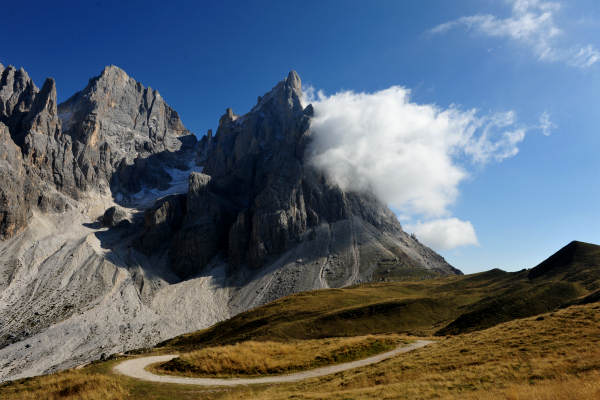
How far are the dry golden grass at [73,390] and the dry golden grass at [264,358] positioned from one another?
6.28m

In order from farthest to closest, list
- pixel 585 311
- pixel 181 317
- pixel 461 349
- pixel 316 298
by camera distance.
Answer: pixel 181 317
pixel 316 298
pixel 585 311
pixel 461 349

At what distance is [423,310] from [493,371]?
5723cm

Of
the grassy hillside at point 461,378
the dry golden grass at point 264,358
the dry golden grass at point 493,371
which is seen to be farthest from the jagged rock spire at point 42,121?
the dry golden grass at point 493,371

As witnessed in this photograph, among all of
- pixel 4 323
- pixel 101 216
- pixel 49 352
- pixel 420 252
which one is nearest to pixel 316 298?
pixel 49 352

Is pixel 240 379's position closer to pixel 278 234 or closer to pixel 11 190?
pixel 278 234

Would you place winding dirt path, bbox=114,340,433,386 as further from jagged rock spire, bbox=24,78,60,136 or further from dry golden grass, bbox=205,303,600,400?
jagged rock spire, bbox=24,78,60,136

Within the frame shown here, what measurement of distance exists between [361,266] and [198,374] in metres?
140

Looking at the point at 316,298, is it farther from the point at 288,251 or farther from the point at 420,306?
the point at 288,251

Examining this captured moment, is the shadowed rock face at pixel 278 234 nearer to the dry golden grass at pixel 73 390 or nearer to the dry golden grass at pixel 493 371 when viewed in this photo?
the dry golden grass at pixel 493 371

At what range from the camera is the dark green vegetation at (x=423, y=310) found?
55594 millimetres

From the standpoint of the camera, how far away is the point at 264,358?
1216 inches

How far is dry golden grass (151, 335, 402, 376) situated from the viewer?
29.0 metres

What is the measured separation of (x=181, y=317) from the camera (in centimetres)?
13925

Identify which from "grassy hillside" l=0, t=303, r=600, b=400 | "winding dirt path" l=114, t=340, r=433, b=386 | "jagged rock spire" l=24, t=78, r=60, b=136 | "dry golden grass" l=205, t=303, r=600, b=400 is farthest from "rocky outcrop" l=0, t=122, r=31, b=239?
"dry golden grass" l=205, t=303, r=600, b=400
